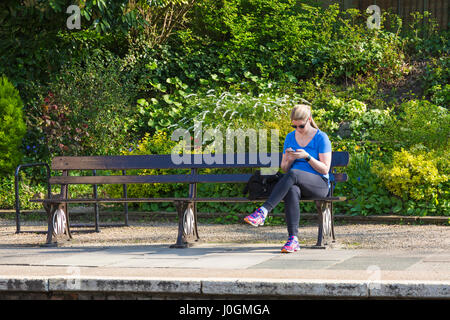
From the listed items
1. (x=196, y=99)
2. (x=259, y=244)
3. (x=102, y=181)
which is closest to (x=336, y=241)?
(x=259, y=244)

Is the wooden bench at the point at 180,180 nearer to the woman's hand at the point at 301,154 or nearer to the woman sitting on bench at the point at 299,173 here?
the woman sitting on bench at the point at 299,173

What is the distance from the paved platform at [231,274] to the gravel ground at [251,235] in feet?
2.25

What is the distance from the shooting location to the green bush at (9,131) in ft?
38.6

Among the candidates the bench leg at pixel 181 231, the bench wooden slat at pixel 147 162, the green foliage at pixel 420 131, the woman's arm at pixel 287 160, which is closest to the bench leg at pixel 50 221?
the bench wooden slat at pixel 147 162

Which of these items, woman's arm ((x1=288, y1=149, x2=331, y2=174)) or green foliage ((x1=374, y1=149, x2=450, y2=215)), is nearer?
woman's arm ((x1=288, y1=149, x2=331, y2=174))

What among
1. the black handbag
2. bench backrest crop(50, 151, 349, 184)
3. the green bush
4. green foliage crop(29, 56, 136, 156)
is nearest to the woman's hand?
the black handbag

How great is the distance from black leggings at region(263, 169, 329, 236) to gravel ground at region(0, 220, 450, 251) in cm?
62

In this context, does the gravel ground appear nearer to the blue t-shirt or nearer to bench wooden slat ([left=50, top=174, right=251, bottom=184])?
bench wooden slat ([left=50, top=174, right=251, bottom=184])

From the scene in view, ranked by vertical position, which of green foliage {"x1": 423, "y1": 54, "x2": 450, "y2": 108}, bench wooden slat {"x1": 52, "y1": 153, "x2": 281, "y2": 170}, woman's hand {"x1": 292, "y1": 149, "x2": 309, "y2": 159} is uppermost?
green foliage {"x1": 423, "y1": 54, "x2": 450, "y2": 108}

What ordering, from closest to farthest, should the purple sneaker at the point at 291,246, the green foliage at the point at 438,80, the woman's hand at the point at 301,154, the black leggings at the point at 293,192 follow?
the purple sneaker at the point at 291,246 → the black leggings at the point at 293,192 → the woman's hand at the point at 301,154 → the green foliage at the point at 438,80

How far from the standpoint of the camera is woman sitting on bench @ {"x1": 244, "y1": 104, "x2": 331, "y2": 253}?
666 cm

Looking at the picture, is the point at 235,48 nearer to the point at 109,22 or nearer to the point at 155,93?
the point at 155,93

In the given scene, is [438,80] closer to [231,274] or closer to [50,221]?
[50,221]

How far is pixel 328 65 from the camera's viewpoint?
14.4 meters
